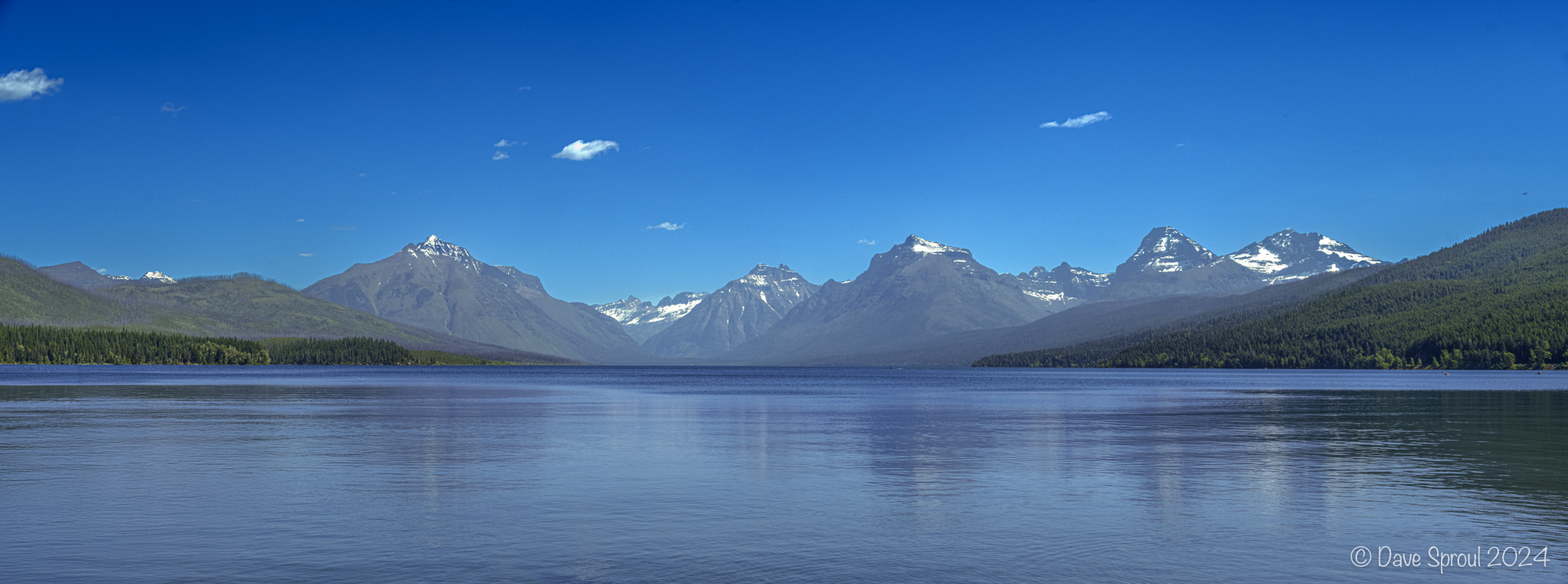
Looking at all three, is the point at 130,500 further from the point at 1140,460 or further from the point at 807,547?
the point at 1140,460

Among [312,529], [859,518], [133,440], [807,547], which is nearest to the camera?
[807,547]

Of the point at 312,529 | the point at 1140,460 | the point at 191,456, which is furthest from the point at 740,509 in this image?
the point at 191,456

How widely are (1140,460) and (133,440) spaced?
5154 cm

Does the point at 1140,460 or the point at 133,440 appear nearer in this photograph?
the point at 1140,460

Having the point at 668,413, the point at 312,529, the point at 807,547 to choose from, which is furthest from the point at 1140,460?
the point at 668,413

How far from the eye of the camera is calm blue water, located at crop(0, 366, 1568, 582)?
23422mm

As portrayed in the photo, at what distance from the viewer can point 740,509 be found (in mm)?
32000

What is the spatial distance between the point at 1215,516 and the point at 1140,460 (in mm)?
16446

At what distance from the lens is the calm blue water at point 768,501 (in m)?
23.4

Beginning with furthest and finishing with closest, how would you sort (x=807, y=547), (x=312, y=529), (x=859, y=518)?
1. (x=859, y=518)
2. (x=312, y=529)
3. (x=807, y=547)

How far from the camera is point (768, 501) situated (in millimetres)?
33812

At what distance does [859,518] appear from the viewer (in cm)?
2988

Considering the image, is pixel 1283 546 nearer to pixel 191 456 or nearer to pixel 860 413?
pixel 191 456

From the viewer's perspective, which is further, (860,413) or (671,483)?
(860,413)
